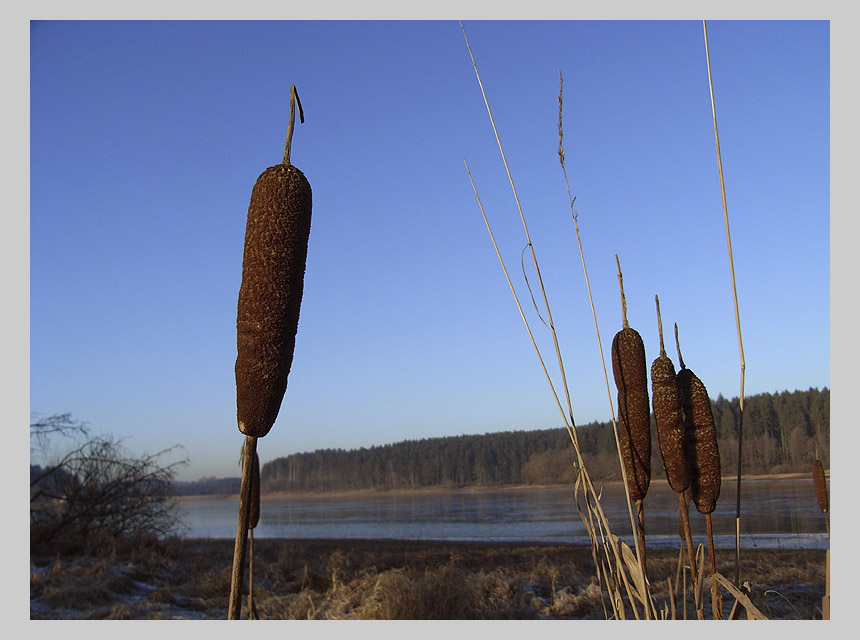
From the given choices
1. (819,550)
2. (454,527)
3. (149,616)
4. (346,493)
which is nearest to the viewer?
(149,616)

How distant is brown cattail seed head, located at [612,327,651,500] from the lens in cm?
169

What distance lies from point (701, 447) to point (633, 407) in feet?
0.64

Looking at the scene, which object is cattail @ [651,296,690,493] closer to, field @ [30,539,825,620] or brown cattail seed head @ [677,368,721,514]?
brown cattail seed head @ [677,368,721,514]

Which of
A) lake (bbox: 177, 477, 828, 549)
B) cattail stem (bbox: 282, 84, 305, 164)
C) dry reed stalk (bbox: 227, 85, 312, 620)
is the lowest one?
lake (bbox: 177, 477, 828, 549)

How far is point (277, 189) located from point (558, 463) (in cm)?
2740

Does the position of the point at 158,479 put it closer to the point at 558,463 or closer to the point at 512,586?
the point at 512,586

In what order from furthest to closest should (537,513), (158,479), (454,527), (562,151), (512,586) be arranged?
(537,513)
(454,527)
(158,479)
(512,586)
(562,151)

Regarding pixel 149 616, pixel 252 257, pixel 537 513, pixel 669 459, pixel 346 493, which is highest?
pixel 252 257

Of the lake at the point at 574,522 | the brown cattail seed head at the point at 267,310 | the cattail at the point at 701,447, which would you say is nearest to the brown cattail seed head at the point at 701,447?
the cattail at the point at 701,447

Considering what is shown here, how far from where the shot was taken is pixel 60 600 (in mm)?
6828

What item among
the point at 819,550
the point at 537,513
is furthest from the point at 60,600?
the point at 537,513

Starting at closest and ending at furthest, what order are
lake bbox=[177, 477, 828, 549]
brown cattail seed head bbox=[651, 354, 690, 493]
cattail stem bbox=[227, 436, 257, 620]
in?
cattail stem bbox=[227, 436, 257, 620] → brown cattail seed head bbox=[651, 354, 690, 493] → lake bbox=[177, 477, 828, 549]

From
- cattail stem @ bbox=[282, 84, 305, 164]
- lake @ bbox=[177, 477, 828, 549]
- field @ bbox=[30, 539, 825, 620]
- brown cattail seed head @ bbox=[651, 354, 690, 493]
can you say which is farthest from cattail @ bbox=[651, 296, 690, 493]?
lake @ bbox=[177, 477, 828, 549]

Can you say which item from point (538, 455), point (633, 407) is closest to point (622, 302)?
point (633, 407)
